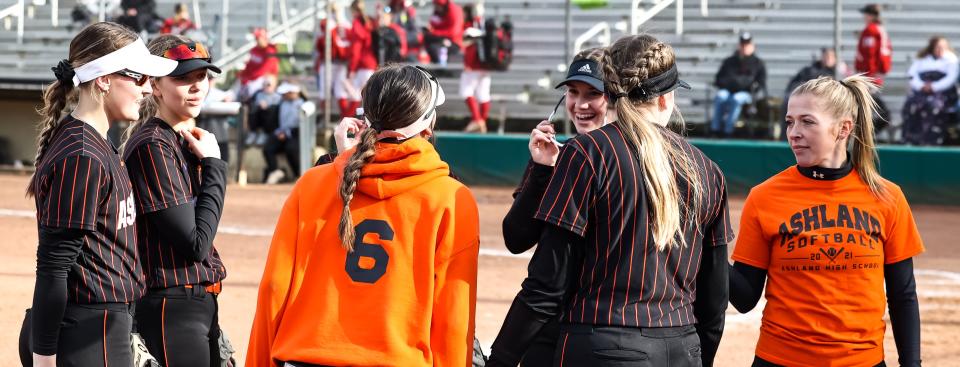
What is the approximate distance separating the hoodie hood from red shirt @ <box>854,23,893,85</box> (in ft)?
46.1

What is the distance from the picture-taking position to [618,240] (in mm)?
3104

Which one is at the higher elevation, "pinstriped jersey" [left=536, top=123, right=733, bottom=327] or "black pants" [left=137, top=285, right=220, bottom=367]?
"pinstriped jersey" [left=536, top=123, right=733, bottom=327]

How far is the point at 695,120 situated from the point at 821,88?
45.8 ft

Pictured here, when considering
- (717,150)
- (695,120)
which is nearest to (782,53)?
(695,120)

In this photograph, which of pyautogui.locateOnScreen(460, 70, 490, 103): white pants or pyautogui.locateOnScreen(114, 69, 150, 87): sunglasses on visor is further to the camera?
pyautogui.locateOnScreen(460, 70, 490, 103): white pants

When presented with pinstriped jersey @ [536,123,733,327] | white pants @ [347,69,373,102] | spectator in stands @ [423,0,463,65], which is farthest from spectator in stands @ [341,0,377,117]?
pinstriped jersey @ [536,123,733,327]

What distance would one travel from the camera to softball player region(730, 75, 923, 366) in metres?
3.83

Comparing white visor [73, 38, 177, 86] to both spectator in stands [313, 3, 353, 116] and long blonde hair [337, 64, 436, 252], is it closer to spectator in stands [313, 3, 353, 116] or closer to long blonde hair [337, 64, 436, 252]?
long blonde hair [337, 64, 436, 252]

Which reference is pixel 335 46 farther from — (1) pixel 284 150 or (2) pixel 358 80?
(1) pixel 284 150

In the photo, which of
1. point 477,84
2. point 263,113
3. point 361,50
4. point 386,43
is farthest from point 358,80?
point 477,84

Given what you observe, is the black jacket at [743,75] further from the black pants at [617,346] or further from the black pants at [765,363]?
the black pants at [617,346]

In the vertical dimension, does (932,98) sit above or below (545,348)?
above

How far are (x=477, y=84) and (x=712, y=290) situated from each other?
48.8ft

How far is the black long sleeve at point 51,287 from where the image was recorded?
335 cm
